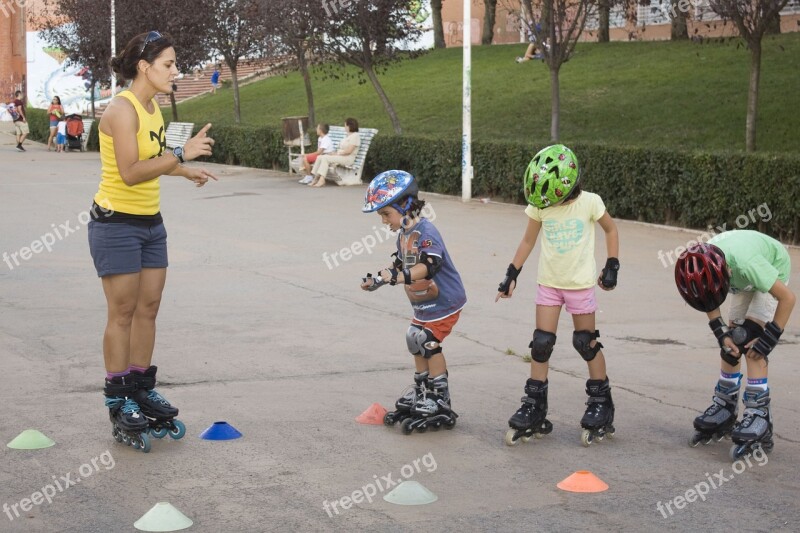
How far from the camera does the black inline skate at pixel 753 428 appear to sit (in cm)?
561

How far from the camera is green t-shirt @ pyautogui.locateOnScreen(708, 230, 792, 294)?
5398 millimetres

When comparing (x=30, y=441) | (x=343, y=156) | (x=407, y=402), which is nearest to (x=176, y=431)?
(x=30, y=441)

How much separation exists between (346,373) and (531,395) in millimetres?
1821

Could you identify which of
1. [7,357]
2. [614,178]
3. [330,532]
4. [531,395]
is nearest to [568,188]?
[531,395]

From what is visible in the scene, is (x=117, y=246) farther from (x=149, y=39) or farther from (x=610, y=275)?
(x=610, y=275)

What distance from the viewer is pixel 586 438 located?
5.88 meters

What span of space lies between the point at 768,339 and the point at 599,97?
23.4 meters

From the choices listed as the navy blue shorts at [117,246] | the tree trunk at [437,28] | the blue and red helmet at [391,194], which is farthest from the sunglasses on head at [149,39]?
the tree trunk at [437,28]

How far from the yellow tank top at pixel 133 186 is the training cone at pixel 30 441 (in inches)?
46.0

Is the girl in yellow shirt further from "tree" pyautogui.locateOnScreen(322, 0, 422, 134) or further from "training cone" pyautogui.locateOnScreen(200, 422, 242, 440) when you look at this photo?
"tree" pyautogui.locateOnScreen(322, 0, 422, 134)

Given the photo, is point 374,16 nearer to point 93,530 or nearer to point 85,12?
point 85,12

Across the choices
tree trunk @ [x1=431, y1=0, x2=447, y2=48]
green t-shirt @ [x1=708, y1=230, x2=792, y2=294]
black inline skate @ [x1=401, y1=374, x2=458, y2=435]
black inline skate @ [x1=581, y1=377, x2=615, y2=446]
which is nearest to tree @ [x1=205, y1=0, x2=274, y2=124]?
tree trunk @ [x1=431, y1=0, x2=447, y2=48]

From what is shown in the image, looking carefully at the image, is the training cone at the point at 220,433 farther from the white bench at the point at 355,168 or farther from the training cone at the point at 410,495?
the white bench at the point at 355,168

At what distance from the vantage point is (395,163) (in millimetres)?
20469
